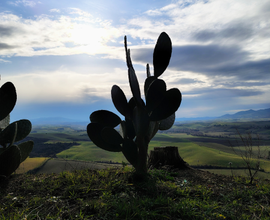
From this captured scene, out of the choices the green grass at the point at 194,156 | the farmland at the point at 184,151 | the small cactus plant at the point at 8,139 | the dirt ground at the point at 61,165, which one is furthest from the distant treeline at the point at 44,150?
the small cactus plant at the point at 8,139

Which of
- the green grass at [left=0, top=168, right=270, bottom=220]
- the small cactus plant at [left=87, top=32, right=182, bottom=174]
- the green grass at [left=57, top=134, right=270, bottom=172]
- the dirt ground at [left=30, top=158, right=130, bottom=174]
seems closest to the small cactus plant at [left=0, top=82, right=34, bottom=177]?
the green grass at [left=0, top=168, right=270, bottom=220]

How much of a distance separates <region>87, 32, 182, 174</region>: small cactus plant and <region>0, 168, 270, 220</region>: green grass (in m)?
0.52

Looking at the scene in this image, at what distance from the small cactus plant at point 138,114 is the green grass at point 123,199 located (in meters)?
0.52

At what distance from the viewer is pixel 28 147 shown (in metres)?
3.88

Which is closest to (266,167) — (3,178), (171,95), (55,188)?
(171,95)

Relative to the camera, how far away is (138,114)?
355 centimetres

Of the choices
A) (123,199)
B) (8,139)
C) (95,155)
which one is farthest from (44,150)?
(123,199)

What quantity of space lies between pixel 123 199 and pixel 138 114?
5.02 ft

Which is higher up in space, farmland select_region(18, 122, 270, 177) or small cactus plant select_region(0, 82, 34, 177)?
small cactus plant select_region(0, 82, 34, 177)

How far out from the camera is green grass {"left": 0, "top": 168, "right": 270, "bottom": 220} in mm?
2221

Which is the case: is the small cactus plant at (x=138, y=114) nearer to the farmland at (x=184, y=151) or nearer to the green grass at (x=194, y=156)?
the green grass at (x=194, y=156)

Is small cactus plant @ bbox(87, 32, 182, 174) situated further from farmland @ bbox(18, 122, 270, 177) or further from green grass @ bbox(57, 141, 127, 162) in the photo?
farmland @ bbox(18, 122, 270, 177)

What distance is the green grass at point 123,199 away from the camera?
2.22 metres

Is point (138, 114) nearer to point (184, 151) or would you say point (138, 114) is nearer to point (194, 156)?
point (194, 156)
